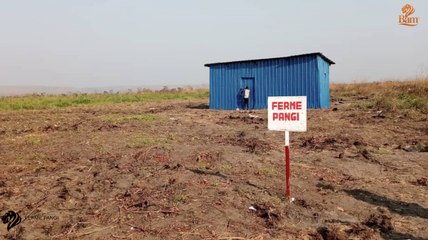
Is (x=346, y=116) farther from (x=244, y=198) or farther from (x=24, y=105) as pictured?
(x=24, y=105)

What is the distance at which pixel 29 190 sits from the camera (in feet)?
21.0

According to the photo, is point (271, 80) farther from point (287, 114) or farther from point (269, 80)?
point (287, 114)

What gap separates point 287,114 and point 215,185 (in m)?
1.80

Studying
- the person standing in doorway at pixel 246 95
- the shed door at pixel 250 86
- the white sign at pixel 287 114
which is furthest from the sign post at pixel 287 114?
the shed door at pixel 250 86

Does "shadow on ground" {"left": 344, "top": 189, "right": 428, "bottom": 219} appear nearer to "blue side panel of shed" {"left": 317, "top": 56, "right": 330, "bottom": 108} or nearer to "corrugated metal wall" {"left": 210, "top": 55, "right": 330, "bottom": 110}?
"corrugated metal wall" {"left": 210, "top": 55, "right": 330, "bottom": 110}

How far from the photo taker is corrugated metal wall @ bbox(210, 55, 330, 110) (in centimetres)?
2091

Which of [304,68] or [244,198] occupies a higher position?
[304,68]

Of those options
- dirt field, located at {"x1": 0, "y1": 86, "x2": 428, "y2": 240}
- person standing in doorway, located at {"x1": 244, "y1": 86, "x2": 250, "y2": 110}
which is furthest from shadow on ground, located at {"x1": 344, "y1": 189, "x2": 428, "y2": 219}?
person standing in doorway, located at {"x1": 244, "y1": 86, "x2": 250, "y2": 110}

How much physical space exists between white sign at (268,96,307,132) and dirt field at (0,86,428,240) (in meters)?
1.18

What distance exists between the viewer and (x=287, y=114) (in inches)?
228

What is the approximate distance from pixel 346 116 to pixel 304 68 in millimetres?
5853

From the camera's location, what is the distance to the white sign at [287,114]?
5715 millimetres

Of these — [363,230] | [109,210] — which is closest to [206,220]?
[109,210]

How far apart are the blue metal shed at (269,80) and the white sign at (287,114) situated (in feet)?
51.0
